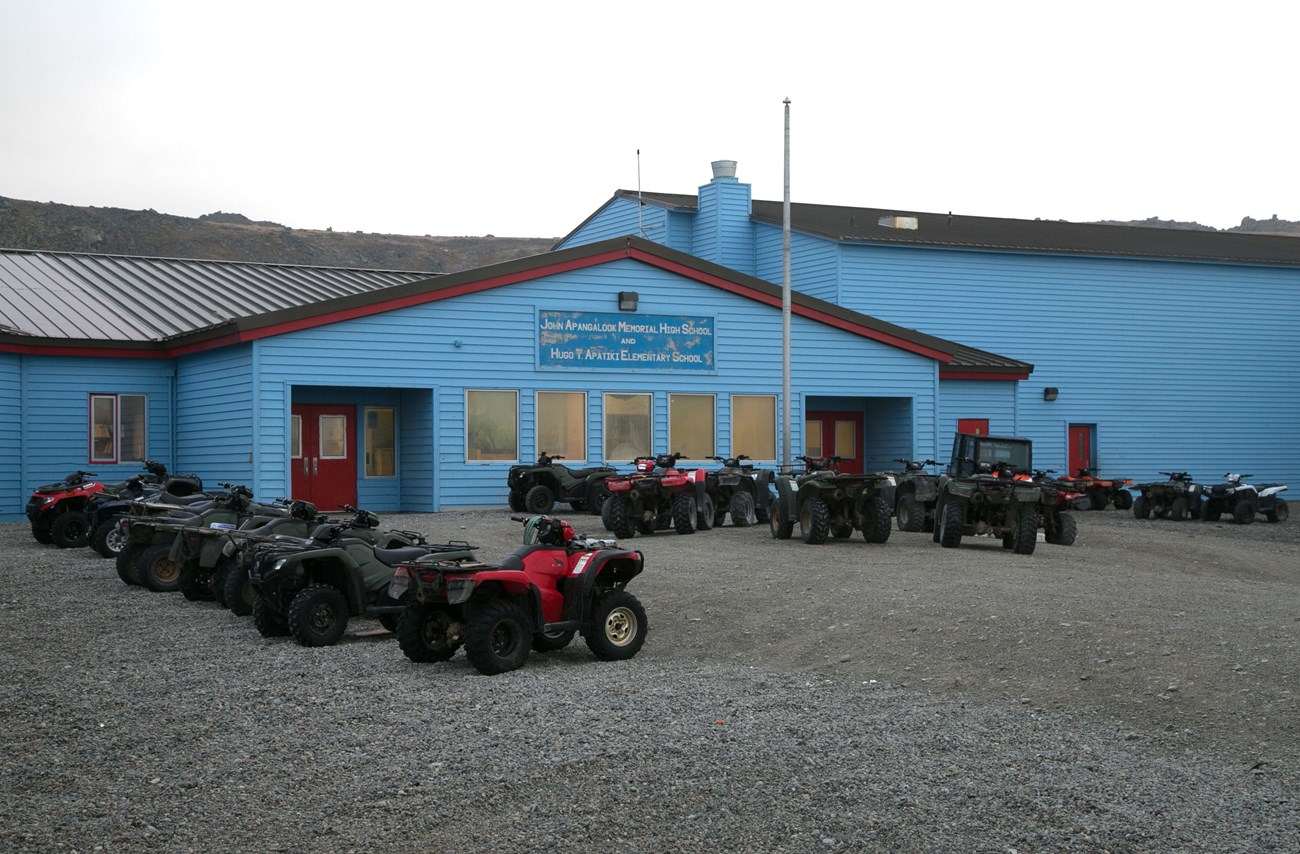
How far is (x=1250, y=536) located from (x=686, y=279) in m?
11.0

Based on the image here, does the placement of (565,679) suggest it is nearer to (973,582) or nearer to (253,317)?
(973,582)

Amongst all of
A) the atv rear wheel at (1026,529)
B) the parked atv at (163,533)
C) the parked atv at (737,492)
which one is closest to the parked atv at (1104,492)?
the parked atv at (737,492)

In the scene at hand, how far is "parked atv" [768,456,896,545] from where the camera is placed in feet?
59.5

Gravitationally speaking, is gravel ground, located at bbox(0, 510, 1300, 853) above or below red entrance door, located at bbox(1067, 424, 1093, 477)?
below

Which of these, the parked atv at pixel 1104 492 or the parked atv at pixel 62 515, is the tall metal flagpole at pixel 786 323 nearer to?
the parked atv at pixel 1104 492

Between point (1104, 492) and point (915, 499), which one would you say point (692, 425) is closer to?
point (915, 499)

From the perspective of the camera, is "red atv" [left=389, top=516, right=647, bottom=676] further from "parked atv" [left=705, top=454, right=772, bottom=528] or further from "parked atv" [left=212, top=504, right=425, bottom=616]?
"parked atv" [left=705, top=454, right=772, bottom=528]

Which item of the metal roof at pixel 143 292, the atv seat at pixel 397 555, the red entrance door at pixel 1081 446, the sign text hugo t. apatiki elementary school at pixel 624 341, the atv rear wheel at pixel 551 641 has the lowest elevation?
the atv rear wheel at pixel 551 641

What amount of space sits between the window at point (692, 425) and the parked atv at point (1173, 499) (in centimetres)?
893

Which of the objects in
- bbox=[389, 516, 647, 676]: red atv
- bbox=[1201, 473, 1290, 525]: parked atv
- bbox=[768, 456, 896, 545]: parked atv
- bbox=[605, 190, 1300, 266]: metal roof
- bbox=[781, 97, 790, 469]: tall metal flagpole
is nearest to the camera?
bbox=[389, 516, 647, 676]: red atv

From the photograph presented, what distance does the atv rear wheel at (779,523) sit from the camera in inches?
740

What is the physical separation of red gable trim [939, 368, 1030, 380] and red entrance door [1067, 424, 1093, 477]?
12.4 ft

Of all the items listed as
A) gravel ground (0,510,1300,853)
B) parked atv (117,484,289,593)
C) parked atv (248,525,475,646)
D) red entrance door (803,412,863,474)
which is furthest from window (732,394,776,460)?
parked atv (248,525,475,646)

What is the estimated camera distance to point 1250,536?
23.2 metres
